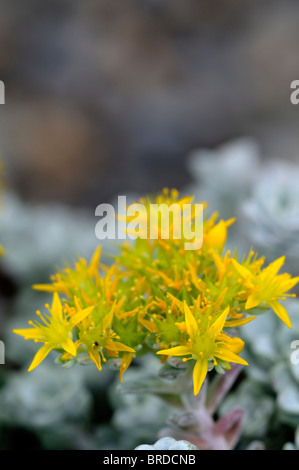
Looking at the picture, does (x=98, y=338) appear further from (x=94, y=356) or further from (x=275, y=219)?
(x=275, y=219)

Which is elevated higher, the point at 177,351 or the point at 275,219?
the point at 275,219

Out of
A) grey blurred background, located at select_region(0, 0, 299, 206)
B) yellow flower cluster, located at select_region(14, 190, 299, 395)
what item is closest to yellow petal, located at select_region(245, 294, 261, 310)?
yellow flower cluster, located at select_region(14, 190, 299, 395)

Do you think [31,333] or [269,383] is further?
[269,383]

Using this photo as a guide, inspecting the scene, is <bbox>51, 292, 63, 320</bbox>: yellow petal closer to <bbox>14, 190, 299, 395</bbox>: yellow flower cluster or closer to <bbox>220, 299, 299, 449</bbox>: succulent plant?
<bbox>14, 190, 299, 395</bbox>: yellow flower cluster

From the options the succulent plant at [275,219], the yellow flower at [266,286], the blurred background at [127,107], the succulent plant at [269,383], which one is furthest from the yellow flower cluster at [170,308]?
the blurred background at [127,107]

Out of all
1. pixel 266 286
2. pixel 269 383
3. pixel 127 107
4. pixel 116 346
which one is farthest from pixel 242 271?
pixel 127 107

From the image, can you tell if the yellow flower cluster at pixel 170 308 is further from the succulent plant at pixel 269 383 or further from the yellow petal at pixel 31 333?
the succulent plant at pixel 269 383

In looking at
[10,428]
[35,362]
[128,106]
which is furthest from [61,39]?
[35,362]
